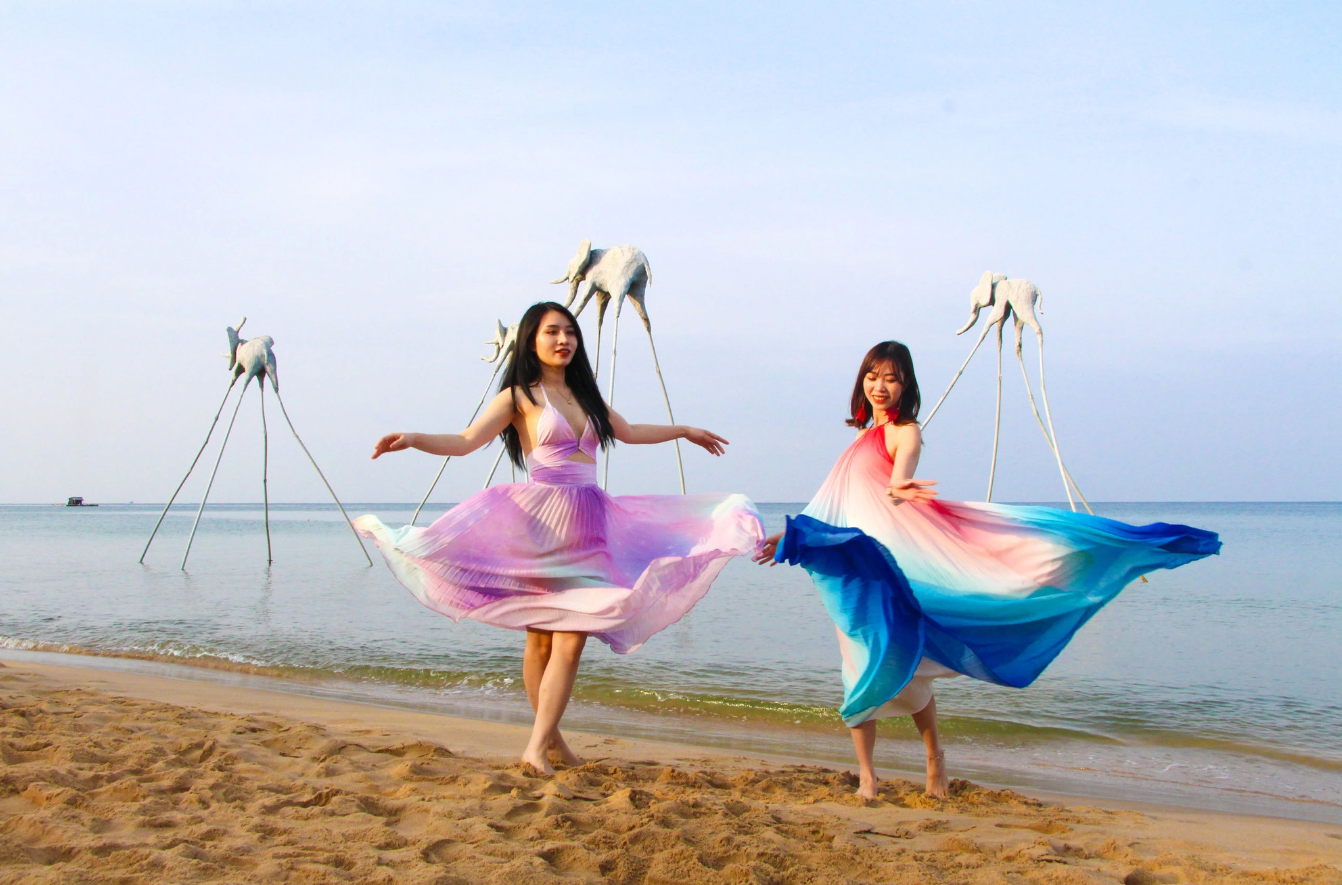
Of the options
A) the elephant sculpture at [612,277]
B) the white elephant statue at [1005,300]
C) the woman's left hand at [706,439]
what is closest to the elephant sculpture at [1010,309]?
the white elephant statue at [1005,300]

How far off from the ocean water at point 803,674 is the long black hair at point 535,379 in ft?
7.18

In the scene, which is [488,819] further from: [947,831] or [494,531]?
[947,831]

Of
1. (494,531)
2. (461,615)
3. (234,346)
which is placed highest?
(234,346)

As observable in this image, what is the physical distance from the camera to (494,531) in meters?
3.51

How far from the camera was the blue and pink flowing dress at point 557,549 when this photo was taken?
3.33m

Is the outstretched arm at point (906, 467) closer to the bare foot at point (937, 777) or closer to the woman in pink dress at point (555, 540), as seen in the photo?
the woman in pink dress at point (555, 540)

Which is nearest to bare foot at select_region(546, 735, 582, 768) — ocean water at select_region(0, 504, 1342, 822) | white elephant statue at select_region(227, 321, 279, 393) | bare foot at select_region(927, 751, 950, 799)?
bare foot at select_region(927, 751, 950, 799)

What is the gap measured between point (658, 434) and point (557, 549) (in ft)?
2.53

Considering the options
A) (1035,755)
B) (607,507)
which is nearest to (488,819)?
(607,507)

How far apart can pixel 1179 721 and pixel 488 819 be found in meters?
5.03

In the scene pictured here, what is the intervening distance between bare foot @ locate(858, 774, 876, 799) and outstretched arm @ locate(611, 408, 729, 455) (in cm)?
150

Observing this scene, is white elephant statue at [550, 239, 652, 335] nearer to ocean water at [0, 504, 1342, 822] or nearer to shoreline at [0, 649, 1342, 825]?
ocean water at [0, 504, 1342, 822]

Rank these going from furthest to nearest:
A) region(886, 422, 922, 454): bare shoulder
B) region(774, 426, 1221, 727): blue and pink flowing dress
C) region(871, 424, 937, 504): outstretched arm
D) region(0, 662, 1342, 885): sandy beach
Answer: region(886, 422, 922, 454): bare shoulder < region(871, 424, 937, 504): outstretched arm < region(774, 426, 1221, 727): blue and pink flowing dress < region(0, 662, 1342, 885): sandy beach

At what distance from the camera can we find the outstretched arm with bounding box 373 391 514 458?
3.24m
